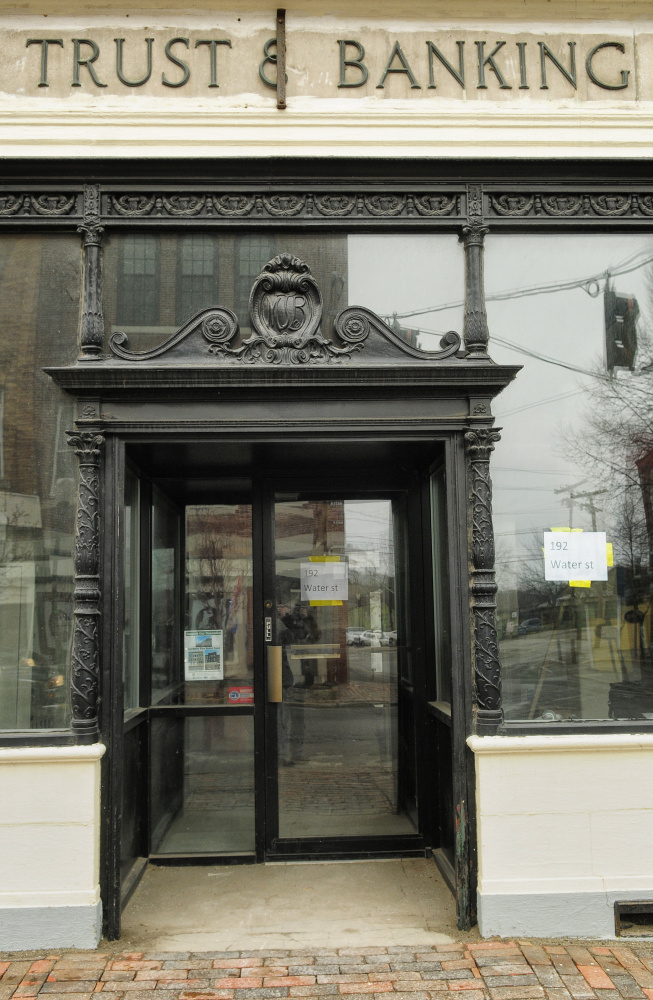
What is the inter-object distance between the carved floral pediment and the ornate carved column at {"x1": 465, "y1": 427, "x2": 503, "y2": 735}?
645 millimetres

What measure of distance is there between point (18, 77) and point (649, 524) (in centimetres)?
488

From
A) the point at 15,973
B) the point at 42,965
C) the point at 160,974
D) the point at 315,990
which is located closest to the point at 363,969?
the point at 315,990

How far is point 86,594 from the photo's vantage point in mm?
4449

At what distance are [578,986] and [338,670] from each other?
2.41 metres

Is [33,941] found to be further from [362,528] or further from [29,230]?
[29,230]

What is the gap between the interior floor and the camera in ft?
14.0

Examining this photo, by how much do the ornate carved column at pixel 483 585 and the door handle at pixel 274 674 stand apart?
4.94ft

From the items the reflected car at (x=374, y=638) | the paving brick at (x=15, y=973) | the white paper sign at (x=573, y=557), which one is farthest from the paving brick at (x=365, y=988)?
the white paper sign at (x=573, y=557)

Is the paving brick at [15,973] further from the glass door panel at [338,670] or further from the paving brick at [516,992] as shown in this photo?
the paving brick at [516,992]

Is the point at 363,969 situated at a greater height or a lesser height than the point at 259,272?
lesser

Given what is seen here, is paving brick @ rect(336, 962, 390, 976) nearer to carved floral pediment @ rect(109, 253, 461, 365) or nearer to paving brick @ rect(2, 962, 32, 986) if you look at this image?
paving brick @ rect(2, 962, 32, 986)

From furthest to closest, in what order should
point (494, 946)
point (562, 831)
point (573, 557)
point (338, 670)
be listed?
point (338, 670)
point (573, 557)
point (562, 831)
point (494, 946)

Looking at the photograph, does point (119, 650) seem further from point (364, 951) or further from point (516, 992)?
point (516, 992)

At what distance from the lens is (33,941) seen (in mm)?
4199
